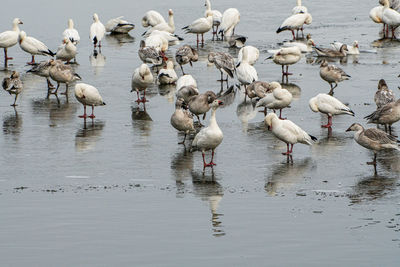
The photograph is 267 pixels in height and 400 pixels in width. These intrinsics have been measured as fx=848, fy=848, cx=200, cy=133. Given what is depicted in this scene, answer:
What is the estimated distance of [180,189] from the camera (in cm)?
1336

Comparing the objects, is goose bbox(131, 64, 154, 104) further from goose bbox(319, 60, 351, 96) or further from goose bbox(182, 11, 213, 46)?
goose bbox(182, 11, 213, 46)

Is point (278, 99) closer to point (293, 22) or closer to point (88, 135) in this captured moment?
point (88, 135)

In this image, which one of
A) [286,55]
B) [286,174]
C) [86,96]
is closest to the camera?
[286,174]

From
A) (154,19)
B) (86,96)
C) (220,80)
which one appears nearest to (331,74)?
(220,80)

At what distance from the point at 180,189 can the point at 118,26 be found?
19242 mm

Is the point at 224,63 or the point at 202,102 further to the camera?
the point at 224,63

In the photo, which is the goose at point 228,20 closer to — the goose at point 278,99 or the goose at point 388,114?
the goose at point 278,99

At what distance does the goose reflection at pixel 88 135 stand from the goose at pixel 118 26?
45.4 feet

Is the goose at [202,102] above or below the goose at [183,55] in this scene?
below

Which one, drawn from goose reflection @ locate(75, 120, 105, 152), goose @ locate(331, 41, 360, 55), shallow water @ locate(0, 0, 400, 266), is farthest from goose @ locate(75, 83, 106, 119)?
goose @ locate(331, 41, 360, 55)

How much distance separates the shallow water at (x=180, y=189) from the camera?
10773 millimetres

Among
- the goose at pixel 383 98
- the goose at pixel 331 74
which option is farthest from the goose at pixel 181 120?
the goose at pixel 331 74

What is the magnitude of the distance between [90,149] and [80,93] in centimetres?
298

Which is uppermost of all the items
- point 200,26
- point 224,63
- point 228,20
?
point 228,20
